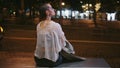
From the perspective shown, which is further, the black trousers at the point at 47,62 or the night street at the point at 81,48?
the night street at the point at 81,48

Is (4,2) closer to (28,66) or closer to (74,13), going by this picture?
(74,13)

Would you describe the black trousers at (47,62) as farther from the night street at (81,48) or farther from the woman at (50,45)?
the night street at (81,48)

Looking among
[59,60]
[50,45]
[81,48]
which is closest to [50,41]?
[50,45]

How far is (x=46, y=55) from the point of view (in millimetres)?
4461

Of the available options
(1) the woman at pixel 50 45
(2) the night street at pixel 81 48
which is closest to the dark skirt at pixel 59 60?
(1) the woman at pixel 50 45

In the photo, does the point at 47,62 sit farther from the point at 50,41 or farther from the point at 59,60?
the point at 50,41

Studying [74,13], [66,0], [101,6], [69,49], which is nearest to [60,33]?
[69,49]

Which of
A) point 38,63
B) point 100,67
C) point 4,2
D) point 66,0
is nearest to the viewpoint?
point 100,67

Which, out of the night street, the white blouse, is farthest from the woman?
the night street

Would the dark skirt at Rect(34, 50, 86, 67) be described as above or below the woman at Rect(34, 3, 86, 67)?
below

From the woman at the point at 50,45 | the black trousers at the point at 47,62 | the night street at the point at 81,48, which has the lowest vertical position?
the night street at the point at 81,48

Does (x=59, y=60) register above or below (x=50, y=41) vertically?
below

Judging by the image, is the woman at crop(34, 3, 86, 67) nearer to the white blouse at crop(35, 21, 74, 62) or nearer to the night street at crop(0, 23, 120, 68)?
Answer: the white blouse at crop(35, 21, 74, 62)

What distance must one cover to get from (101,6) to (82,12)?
1653cm
